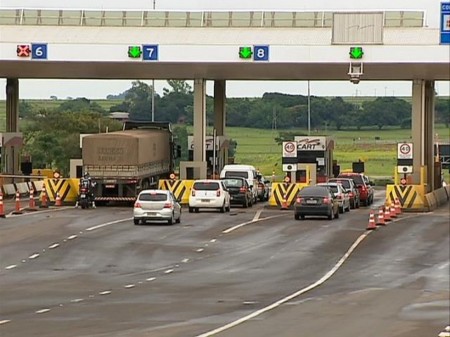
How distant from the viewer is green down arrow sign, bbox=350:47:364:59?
4947 centimetres

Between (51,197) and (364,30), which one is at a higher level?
(364,30)

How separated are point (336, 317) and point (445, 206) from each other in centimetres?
3700

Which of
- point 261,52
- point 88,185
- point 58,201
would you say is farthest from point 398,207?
point 58,201

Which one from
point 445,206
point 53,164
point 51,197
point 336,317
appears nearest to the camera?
point 336,317

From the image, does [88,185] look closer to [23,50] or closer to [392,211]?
[23,50]

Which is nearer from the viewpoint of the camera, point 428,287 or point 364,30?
point 428,287

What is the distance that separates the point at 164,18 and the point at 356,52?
7.77 meters

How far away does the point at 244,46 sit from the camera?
5069cm

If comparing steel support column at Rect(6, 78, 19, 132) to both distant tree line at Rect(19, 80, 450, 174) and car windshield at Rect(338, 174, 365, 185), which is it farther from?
distant tree line at Rect(19, 80, 450, 174)

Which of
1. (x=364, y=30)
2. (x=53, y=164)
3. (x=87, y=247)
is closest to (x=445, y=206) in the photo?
(x=364, y=30)

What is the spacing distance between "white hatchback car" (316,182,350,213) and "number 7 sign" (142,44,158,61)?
7.92 metres

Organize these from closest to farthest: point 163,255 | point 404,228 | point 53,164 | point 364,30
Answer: point 163,255 < point 404,228 < point 364,30 < point 53,164

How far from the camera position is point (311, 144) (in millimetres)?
63906

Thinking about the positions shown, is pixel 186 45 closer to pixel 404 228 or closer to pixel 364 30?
pixel 364 30
